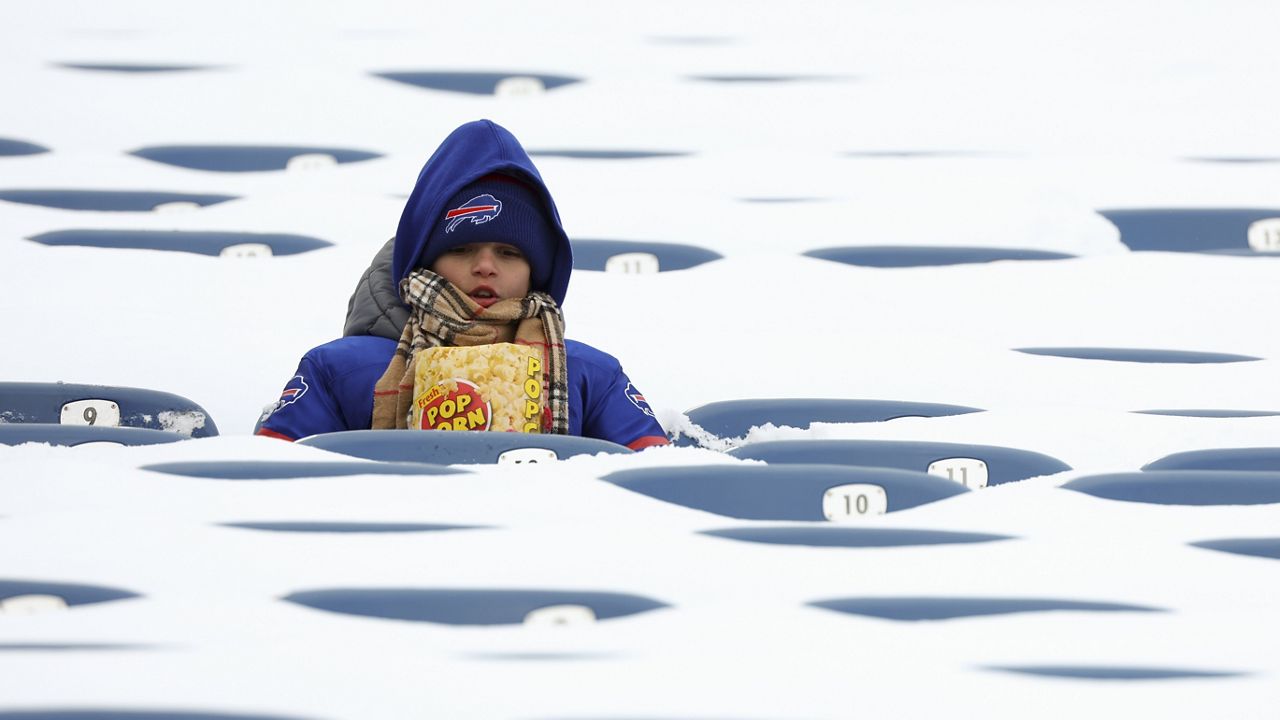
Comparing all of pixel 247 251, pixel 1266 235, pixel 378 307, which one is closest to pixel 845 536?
pixel 378 307

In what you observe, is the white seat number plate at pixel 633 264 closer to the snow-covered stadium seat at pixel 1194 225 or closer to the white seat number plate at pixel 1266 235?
the snow-covered stadium seat at pixel 1194 225

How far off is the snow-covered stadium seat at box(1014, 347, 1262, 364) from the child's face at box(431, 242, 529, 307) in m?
0.64

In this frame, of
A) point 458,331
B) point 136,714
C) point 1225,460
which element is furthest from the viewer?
point 458,331

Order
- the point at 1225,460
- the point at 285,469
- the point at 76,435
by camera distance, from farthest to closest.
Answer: the point at 1225,460 → the point at 76,435 → the point at 285,469

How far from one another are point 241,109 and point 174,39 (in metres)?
0.28

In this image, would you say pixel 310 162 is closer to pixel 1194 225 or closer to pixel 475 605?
pixel 1194 225

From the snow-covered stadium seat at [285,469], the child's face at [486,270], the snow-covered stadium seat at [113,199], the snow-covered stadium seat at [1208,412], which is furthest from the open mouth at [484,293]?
→ the snow-covered stadium seat at [113,199]

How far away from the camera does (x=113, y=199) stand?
92.2 inches

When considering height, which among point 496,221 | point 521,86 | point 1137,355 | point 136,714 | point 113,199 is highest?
point 521,86

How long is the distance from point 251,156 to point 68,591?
5.29 feet

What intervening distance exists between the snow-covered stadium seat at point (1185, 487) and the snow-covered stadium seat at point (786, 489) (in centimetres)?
12

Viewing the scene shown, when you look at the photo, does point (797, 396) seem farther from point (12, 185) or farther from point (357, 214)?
point (12, 185)

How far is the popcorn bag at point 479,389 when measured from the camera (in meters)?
1.50

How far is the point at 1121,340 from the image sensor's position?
6.44 feet
